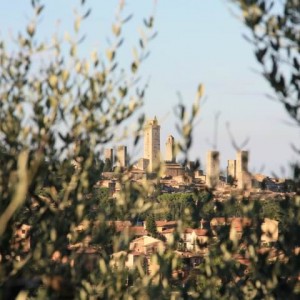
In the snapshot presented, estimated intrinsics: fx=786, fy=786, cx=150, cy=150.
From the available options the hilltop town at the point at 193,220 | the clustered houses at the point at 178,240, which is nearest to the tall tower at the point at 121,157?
the hilltop town at the point at 193,220

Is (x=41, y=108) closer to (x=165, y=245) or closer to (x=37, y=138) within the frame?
(x=37, y=138)

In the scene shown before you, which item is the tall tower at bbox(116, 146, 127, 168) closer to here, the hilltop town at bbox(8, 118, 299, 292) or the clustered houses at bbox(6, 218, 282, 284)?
the hilltop town at bbox(8, 118, 299, 292)

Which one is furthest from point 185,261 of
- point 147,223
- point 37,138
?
point 147,223

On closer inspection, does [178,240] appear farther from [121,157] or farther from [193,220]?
[121,157]

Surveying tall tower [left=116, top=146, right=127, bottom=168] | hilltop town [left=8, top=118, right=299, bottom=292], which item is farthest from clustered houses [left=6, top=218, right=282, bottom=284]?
tall tower [left=116, top=146, right=127, bottom=168]

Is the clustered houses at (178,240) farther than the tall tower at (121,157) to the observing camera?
No

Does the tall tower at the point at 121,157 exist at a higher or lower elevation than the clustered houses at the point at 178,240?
higher

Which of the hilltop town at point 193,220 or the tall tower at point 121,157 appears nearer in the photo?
the hilltop town at point 193,220

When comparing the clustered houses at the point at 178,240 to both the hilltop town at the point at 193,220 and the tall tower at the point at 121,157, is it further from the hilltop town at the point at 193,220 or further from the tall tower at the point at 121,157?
the tall tower at the point at 121,157

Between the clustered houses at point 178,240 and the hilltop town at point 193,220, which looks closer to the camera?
the clustered houses at point 178,240

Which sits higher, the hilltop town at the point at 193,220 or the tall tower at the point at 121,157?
the tall tower at the point at 121,157

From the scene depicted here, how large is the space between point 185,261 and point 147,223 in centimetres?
8473

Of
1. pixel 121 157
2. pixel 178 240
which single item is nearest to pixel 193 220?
pixel 178 240

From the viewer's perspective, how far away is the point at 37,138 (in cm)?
752
